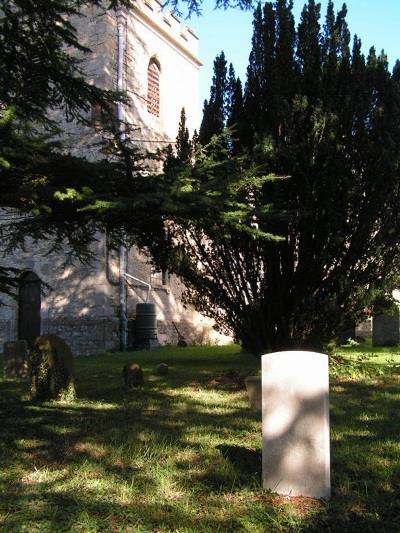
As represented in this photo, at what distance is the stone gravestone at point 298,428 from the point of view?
3703mm

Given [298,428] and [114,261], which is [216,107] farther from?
[114,261]

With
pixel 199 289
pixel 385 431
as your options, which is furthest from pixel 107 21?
pixel 385 431

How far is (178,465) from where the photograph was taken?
4.46 meters

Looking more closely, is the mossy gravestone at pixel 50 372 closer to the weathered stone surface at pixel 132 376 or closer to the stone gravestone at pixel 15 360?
the weathered stone surface at pixel 132 376

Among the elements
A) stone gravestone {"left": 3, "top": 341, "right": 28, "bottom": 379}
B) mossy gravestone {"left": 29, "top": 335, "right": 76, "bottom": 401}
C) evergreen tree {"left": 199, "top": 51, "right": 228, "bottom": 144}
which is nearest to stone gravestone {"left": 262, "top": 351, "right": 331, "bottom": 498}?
mossy gravestone {"left": 29, "top": 335, "right": 76, "bottom": 401}

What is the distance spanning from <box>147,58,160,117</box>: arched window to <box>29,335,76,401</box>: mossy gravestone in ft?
47.2

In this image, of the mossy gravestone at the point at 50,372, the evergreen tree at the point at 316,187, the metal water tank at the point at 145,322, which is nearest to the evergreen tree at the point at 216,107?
the evergreen tree at the point at 316,187

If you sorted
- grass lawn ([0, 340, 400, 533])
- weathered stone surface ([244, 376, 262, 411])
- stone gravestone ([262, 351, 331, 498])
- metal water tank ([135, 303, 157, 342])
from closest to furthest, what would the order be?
grass lawn ([0, 340, 400, 533])
stone gravestone ([262, 351, 331, 498])
weathered stone surface ([244, 376, 262, 411])
metal water tank ([135, 303, 157, 342])

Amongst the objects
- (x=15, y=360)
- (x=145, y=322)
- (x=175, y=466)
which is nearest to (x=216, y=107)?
(x=15, y=360)

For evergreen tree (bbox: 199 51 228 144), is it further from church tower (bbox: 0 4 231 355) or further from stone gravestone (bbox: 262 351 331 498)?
stone gravestone (bbox: 262 351 331 498)

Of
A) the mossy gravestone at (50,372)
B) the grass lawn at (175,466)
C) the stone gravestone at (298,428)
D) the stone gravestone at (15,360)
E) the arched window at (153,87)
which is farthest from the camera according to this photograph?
the arched window at (153,87)

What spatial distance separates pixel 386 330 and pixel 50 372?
392 inches

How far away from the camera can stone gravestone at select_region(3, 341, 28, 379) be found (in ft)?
37.5

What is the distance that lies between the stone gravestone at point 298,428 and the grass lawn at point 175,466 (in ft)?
0.38
